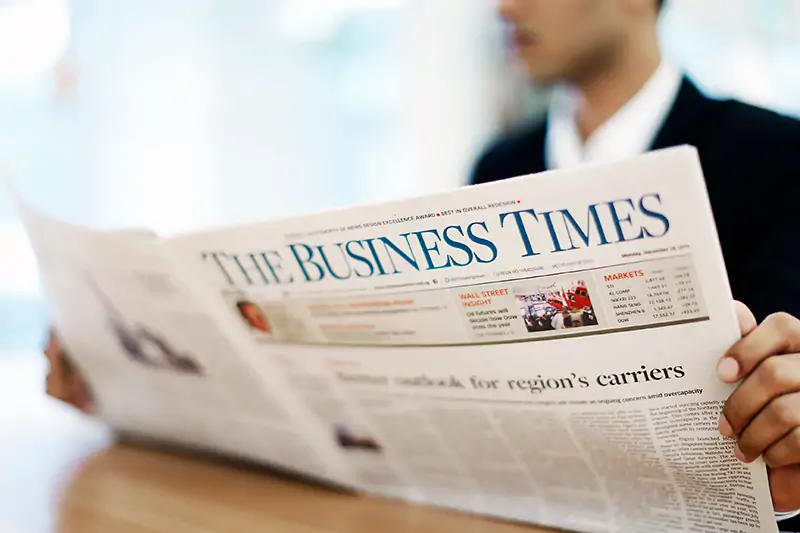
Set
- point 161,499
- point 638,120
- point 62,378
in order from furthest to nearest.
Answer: point 638,120 → point 62,378 → point 161,499

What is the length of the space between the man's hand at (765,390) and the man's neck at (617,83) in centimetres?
58

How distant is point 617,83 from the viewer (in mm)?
856

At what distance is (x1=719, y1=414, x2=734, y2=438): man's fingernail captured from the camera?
0.33 metres

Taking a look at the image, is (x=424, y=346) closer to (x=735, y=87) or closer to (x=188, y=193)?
(x=735, y=87)

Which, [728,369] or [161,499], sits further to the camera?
[161,499]

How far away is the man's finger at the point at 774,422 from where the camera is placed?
0.32 metres

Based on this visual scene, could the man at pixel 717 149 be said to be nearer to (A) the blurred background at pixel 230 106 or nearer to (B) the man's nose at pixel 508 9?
(B) the man's nose at pixel 508 9

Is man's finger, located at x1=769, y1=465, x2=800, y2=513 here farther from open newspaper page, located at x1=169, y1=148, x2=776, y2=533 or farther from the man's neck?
the man's neck

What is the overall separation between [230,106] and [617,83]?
39.3 inches

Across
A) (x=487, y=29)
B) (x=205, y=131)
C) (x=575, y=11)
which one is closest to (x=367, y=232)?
(x=575, y=11)

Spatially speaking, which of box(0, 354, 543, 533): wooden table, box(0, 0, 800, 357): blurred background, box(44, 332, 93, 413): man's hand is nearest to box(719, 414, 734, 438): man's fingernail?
box(0, 354, 543, 533): wooden table

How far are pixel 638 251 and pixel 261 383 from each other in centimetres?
30

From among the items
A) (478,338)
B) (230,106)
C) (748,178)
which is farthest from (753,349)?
(230,106)

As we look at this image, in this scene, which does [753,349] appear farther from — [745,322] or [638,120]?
[638,120]
